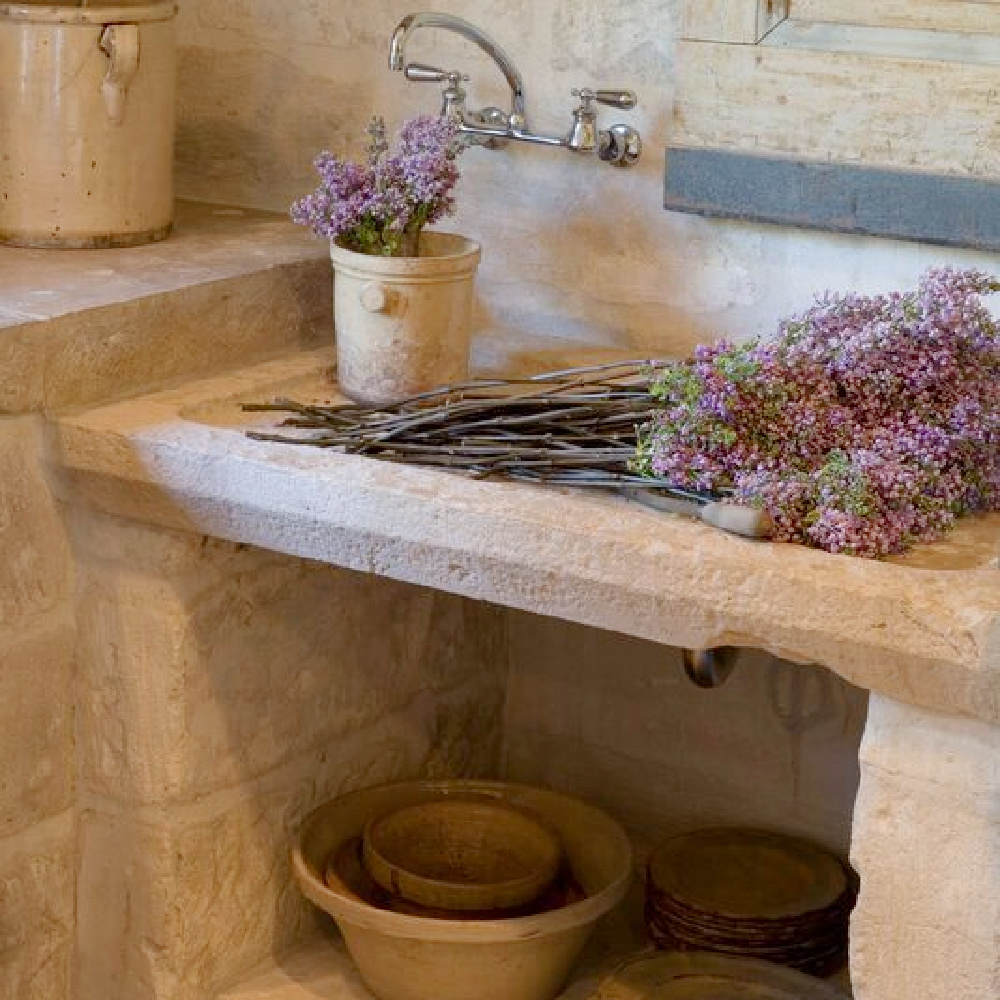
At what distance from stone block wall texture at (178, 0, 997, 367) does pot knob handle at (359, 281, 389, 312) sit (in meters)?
0.28

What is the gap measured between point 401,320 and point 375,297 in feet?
0.13

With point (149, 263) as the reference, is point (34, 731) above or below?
below

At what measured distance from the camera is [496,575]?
176 centimetres

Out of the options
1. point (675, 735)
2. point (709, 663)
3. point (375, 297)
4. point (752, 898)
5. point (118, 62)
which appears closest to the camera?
point (709, 663)

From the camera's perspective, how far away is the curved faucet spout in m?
2.21

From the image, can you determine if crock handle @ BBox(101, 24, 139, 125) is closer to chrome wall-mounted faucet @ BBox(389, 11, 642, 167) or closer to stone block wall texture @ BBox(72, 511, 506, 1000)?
chrome wall-mounted faucet @ BBox(389, 11, 642, 167)

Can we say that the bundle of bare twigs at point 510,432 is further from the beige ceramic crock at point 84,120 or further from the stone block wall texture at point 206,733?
the beige ceramic crock at point 84,120

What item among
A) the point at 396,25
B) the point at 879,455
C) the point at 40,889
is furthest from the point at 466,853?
the point at 396,25

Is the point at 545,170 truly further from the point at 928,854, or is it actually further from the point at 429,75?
the point at 928,854

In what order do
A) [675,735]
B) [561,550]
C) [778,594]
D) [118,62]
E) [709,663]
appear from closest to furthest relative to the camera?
[778,594]
[561,550]
[709,663]
[118,62]
[675,735]

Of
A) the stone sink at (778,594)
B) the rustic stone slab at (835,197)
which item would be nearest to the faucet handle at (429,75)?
the rustic stone slab at (835,197)

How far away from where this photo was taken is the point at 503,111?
239cm

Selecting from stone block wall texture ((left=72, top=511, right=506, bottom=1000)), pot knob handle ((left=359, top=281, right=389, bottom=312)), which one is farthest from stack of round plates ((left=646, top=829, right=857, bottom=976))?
pot knob handle ((left=359, top=281, right=389, bottom=312))

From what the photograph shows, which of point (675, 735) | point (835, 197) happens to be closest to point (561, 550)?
point (835, 197)
